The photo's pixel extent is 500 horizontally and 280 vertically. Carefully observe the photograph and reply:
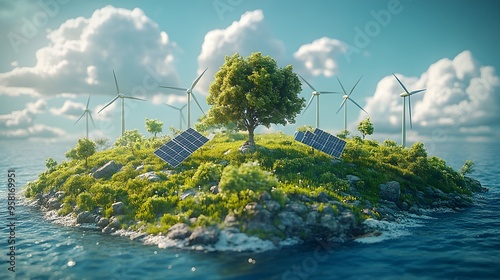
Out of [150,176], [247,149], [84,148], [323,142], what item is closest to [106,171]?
[84,148]

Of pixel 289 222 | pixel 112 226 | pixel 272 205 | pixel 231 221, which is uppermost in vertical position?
pixel 272 205

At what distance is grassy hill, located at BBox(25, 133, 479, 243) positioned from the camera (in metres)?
28.0

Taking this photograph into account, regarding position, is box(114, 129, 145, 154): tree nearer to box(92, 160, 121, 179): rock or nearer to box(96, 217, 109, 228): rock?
box(92, 160, 121, 179): rock

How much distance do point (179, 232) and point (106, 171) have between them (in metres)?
19.2

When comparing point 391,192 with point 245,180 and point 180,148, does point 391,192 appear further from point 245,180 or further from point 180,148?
point 180,148

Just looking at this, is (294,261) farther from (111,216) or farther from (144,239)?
(111,216)

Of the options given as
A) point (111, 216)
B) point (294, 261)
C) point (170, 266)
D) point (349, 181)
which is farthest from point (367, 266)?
point (111, 216)

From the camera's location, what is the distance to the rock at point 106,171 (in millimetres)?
40688

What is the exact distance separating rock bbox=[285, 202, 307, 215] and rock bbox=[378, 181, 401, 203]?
40.4 ft

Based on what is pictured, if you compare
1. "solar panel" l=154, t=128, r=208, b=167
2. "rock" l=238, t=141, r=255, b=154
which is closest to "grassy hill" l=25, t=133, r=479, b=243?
"rock" l=238, t=141, r=255, b=154

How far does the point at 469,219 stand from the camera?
111ft

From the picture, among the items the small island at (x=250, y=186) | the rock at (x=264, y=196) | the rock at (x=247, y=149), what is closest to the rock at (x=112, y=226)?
the small island at (x=250, y=186)

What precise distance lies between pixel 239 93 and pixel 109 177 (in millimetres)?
18796

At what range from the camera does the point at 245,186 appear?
2766 centimetres
